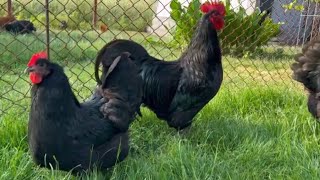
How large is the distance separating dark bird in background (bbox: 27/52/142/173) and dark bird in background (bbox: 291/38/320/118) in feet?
5.34

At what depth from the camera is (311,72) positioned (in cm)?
364

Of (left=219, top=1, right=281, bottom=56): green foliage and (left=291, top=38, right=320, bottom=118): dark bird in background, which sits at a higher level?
(left=219, top=1, right=281, bottom=56): green foliage

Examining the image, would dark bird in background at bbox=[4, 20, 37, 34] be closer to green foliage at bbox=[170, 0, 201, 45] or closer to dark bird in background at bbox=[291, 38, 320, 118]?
green foliage at bbox=[170, 0, 201, 45]

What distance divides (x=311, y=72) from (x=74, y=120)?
2.10m

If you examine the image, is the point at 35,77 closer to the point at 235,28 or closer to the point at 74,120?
the point at 74,120

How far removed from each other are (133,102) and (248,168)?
0.83 meters

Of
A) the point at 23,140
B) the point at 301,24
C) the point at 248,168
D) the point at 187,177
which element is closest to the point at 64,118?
the point at 23,140

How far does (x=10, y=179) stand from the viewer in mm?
2348

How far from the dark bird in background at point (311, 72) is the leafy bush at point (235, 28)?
3181mm

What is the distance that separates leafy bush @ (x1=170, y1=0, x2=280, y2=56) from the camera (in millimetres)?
7004

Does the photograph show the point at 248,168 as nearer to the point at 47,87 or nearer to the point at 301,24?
the point at 47,87

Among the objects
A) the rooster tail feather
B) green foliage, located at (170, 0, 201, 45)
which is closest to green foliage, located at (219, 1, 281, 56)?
green foliage, located at (170, 0, 201, 45)

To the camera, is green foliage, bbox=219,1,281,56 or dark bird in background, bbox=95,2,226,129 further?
green foliage, bbox=219,1,281,56

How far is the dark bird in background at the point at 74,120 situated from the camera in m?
2.37
